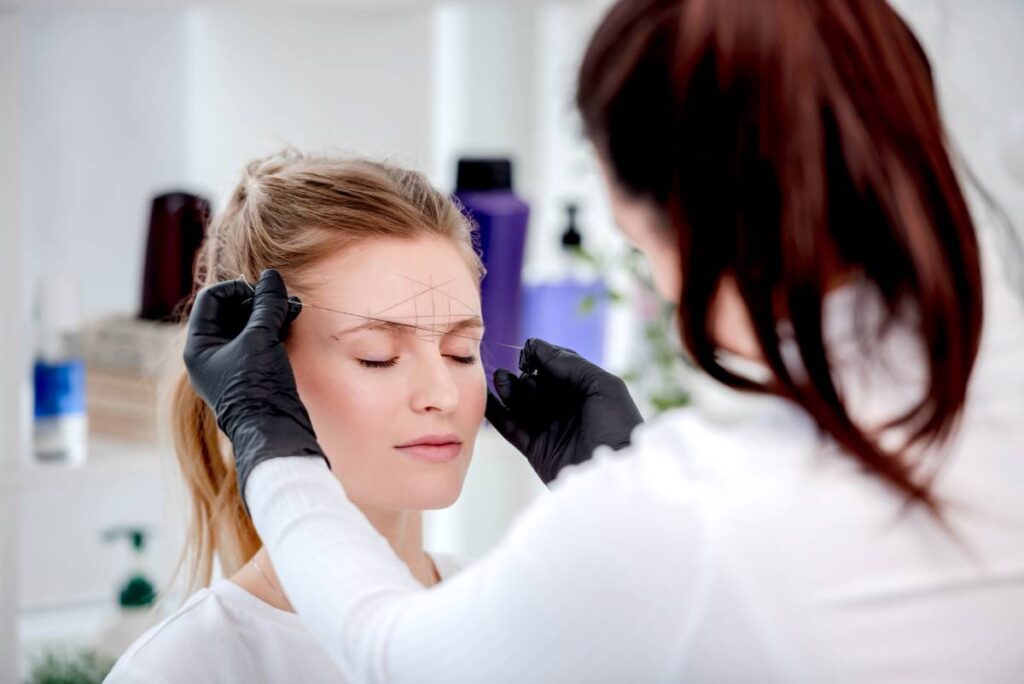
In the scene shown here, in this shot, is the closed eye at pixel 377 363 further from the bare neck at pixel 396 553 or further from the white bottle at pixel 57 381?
the white bottle at pixel 57 381

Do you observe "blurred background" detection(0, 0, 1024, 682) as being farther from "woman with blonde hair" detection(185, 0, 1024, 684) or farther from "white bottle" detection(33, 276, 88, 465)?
"woman with blonde hair" detection(185, 0, 1024, 684)

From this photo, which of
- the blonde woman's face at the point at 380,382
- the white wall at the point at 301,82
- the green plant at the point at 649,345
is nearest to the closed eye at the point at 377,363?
the blonde woman's face at the point at 380,382

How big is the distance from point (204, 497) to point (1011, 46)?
95 cm

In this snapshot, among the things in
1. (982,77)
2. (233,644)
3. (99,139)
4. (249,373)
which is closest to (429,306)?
(249,373)

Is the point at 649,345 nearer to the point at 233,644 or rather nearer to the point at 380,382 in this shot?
the point at 380,382

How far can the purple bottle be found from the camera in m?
1.43

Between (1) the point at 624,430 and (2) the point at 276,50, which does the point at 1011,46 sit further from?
(2) the point at 276,50

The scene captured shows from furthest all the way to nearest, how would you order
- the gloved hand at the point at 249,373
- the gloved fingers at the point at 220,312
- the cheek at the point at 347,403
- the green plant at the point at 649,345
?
the green plant at the point at 649,345, the cheek at the point at 347,403, the gloved fingers at the point at 220,312, the gloved hand at the point at 249,373

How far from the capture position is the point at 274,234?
3.53ft

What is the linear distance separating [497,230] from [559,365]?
44cm

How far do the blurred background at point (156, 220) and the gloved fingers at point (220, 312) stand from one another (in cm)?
33

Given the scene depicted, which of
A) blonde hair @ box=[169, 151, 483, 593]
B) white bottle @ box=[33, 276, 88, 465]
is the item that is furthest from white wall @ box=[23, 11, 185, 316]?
blonde hair @ box=[169, 151, 483, 593]

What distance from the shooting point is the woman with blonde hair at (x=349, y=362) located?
1007mm

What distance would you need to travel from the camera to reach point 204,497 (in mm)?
1163
